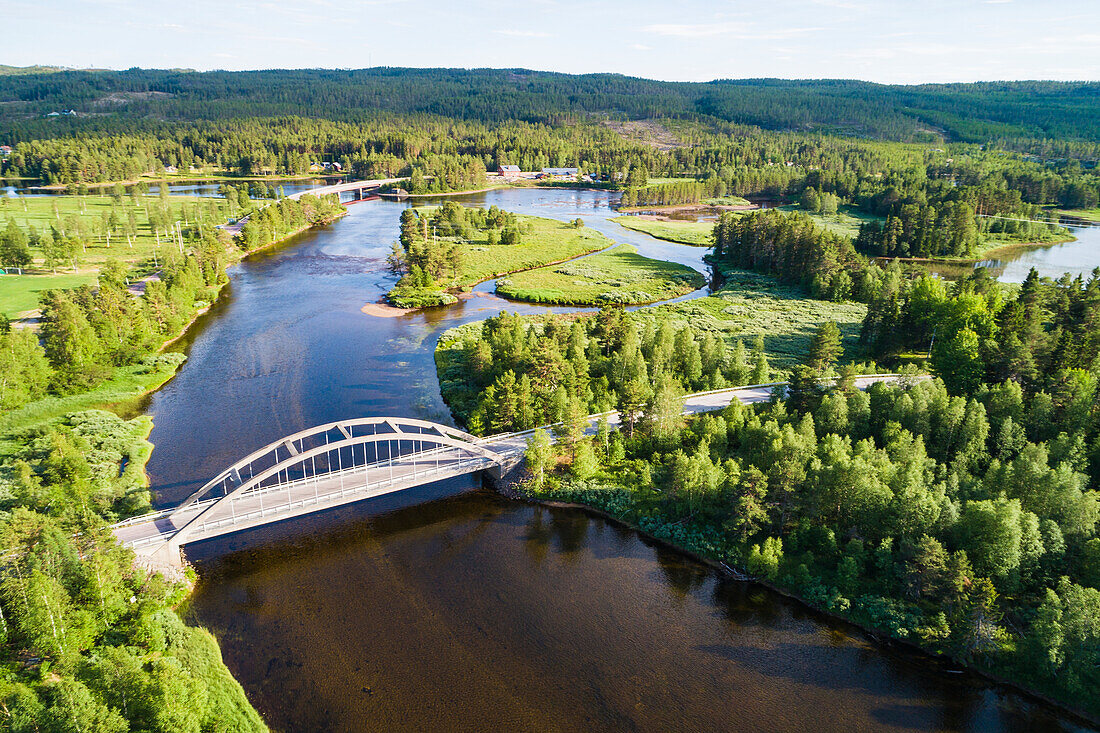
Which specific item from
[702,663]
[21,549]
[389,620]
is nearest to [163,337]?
[21,549]

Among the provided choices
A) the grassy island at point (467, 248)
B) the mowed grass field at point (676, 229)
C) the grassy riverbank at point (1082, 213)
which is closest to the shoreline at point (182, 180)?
the grassy island at point (467, 248)

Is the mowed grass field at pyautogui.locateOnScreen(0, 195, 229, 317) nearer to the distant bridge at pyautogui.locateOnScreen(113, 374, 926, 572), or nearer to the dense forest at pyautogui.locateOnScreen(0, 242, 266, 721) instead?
the dense forest at pyautogui.locateOnScreen(0, 242, 266, 721)

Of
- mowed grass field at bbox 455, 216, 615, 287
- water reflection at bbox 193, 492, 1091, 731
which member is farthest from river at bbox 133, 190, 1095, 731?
mowed grass field at bbox 455, 216, 615, 287

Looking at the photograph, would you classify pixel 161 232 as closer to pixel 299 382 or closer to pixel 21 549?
pixel 299 382

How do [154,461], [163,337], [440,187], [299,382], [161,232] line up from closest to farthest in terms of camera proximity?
[154,461] < [299,382] < [163,337] < [161,232] < [440,187]

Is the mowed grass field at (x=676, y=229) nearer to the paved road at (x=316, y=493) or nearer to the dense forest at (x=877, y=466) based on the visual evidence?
the dense forest at (x=877, y=466)

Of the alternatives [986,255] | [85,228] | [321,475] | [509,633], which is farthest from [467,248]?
[986,255]
